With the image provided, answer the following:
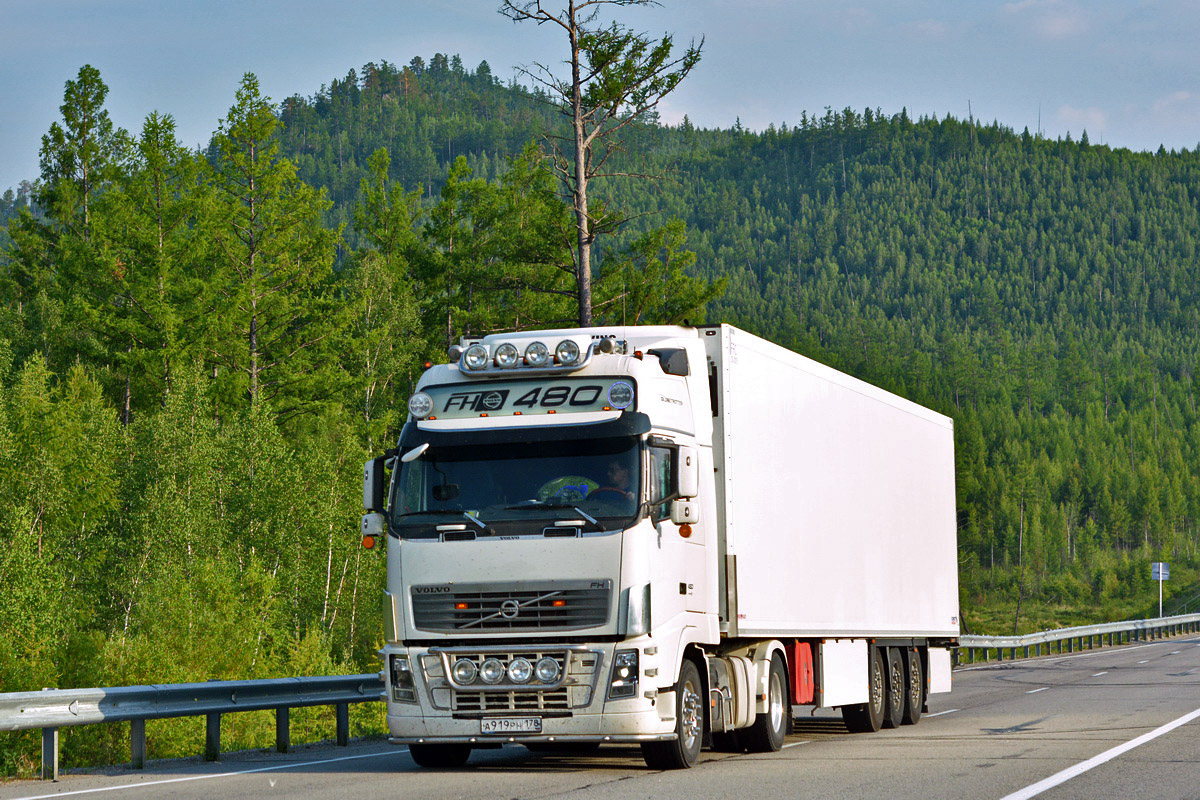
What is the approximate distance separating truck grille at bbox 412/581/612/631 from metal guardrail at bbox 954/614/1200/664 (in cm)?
2105

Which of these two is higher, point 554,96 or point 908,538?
point 554,96

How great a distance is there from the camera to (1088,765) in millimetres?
12758

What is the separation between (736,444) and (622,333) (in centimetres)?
153

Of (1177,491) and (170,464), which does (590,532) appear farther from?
(1177,491)

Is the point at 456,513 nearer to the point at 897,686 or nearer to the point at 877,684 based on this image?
the point at 877,684

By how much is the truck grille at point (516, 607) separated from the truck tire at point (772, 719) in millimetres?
3227

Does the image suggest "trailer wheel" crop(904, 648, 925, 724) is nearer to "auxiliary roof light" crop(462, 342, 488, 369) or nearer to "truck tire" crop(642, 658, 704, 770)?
"truck tire" crop(642, 658, 704, 770)

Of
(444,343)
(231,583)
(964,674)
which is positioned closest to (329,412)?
(444,343)

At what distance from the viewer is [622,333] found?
13906 mm

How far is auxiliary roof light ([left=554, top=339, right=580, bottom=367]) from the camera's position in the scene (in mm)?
12664

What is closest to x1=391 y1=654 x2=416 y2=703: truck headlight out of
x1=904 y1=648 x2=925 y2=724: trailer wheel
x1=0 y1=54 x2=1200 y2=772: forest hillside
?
x1=904 y1=648 x2=925 y2=724: trailer wheel

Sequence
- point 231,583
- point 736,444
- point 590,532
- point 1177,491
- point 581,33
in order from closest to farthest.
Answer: point 590,532, point 736,444, point 581,33, point 231,583, point 1177,491

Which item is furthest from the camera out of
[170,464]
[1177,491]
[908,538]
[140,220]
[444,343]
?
[1177,491]

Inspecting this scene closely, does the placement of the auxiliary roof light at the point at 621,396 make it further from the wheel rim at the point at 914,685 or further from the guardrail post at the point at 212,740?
the wheel rim at the point at 914,685
